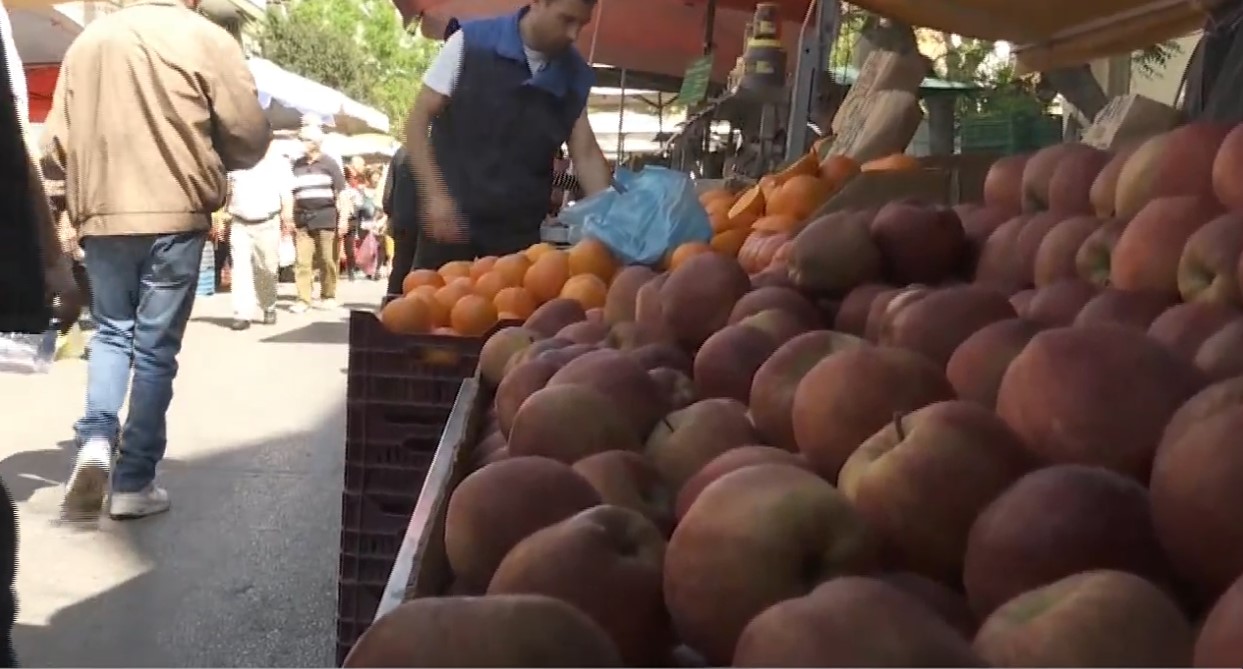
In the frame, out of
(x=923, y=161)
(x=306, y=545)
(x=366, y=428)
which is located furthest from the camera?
(x=306, y=545)

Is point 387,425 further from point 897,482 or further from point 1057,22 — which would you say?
point 1057,22

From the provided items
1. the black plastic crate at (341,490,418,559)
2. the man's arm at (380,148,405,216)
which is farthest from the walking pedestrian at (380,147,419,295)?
the black plastic crate at (341,490,418,559)

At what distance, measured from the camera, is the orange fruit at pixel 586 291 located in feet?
9.72

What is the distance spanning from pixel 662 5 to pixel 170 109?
6.37 m

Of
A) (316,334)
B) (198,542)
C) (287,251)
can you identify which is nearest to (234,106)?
(198,542)

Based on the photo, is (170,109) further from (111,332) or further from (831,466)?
(831,466)

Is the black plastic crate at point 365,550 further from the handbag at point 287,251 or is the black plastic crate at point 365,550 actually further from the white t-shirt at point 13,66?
the handbag at point 287,251

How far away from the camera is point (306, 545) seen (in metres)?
4.29

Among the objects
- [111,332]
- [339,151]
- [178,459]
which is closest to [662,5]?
[178,459]

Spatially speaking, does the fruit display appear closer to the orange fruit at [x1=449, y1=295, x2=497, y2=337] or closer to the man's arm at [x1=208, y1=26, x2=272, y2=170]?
the orange fruit at [x1=449, y1=295, x2=497, y2=337]

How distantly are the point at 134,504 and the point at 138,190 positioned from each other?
1067 mm

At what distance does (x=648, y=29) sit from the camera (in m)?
11.0

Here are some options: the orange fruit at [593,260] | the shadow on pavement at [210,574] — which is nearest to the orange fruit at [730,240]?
the orange fruit at [593,260]

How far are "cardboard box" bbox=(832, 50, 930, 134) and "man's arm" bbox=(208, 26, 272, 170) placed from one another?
2.02 m
